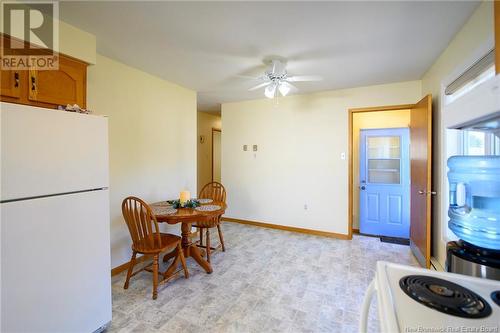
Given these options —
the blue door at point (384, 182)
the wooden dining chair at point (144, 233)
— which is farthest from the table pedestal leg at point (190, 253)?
the blue door at point (384, 182)

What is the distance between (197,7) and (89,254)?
6.53 ft

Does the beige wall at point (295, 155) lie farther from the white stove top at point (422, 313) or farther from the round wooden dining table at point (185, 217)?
the white stove top at point (422, 313)

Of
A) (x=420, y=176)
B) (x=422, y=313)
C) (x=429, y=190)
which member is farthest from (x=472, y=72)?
(x=422, y=313)

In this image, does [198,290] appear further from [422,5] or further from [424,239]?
[422,5]

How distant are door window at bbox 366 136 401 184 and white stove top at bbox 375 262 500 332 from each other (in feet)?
12.0

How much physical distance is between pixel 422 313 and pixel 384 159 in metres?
4.03

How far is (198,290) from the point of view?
7.75 feet

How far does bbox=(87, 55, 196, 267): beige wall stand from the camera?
105 inches

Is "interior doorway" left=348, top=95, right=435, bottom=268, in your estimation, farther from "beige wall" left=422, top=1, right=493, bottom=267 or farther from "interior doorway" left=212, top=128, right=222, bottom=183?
"interior doorway" left=212, top=128, right=222, bottom=183

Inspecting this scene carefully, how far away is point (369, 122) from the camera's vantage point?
14.3 feet

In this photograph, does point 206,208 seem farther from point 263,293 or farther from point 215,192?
point 263,293

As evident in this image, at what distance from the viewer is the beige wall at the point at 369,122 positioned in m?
4.20

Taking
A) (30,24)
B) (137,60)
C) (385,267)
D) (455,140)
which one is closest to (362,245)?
(455,140)

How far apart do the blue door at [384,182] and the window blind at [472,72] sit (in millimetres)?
1778
